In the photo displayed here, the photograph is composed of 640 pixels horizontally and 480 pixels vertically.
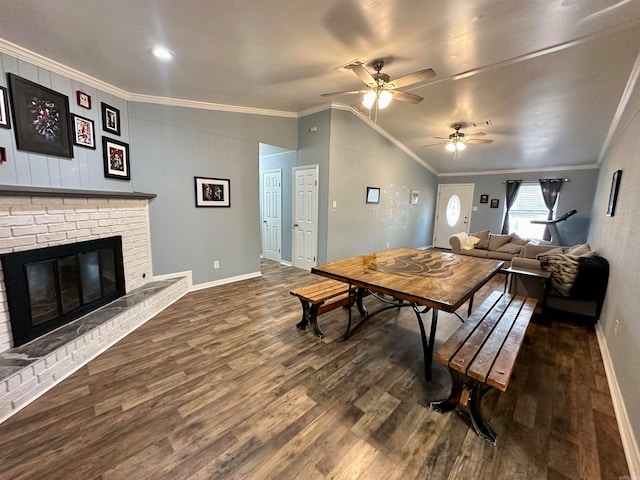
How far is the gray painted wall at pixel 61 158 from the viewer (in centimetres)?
214

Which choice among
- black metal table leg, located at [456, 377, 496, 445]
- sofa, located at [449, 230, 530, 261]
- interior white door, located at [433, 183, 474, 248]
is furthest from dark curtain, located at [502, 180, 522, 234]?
black metal table leg, located at [456, 377, 496, 445]

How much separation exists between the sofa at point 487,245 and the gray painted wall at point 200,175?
14.4 ft

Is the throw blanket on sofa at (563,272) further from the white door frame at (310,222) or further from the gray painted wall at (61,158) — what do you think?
the gray painted wall at (61,158)

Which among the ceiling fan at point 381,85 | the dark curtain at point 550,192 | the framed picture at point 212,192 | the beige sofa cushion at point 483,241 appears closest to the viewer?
the ceiling fan at point 381,85

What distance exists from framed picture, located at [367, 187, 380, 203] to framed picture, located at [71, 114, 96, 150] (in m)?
4.30

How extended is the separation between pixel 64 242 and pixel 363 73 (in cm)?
316

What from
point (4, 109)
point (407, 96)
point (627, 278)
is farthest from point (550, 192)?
point (4, 109)

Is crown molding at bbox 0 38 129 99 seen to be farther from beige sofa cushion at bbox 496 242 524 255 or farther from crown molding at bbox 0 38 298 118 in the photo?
beige sofa cushion at bbox 496 242 524 255

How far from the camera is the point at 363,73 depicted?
8.04 ft

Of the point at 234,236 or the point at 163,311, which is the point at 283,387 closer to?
the point at 163,311

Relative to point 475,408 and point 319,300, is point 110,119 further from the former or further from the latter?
point 475,408

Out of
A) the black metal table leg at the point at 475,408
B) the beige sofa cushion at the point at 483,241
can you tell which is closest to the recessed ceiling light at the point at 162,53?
the black metal table leg at the point at 475,408

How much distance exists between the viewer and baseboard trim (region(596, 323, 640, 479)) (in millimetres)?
1336

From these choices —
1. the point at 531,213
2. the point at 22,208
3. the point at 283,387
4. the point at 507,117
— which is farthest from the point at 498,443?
the point at 531,213
